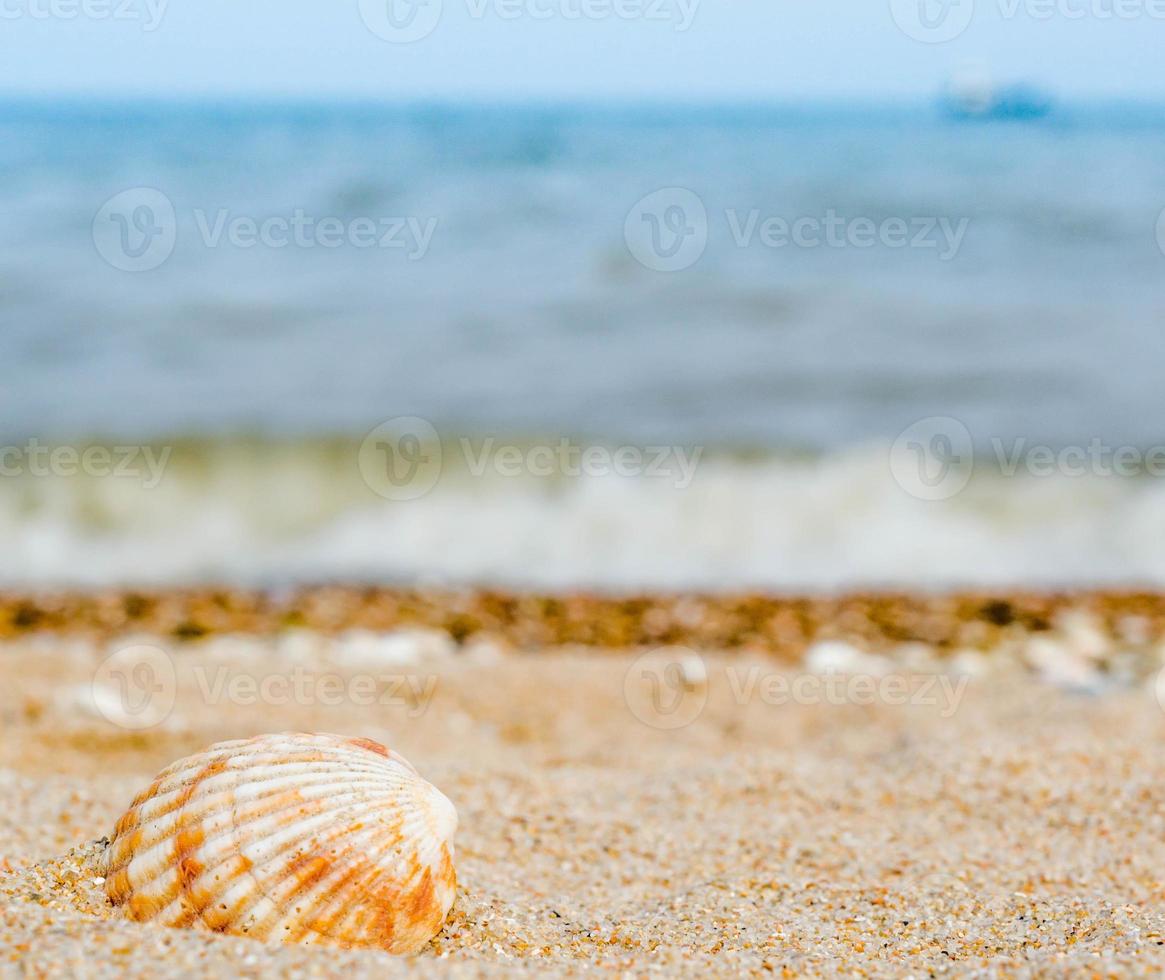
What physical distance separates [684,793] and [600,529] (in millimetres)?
4550

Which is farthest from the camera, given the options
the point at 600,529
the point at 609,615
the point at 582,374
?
the point at 582,374

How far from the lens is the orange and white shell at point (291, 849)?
6.05ft

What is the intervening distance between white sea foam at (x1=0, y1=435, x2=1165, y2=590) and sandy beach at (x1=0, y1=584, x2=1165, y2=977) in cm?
142

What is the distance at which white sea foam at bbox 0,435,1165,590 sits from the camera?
712 cm

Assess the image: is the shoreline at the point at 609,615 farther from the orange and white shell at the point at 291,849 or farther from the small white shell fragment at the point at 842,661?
the orange and white shell at the point at 291,849

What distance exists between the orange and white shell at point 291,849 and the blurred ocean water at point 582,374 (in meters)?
5.02

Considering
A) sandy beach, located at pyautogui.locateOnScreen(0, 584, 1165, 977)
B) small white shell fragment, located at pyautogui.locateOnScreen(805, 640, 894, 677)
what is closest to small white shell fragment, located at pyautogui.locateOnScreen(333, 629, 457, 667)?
sandy beach, located at pyautogui.locateOnScreen(0, 584, 1165, 977)

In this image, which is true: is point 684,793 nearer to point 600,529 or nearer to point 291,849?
point 291,849

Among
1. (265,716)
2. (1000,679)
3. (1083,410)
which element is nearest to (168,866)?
(265,716)

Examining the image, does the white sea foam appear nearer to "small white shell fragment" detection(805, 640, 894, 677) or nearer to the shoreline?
the shoreline

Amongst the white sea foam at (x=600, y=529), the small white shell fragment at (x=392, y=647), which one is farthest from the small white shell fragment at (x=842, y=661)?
the small white shell fragment at (x=392, y=647)

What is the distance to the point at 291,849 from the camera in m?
1.87

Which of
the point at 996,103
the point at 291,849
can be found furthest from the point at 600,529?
the point at 996,103

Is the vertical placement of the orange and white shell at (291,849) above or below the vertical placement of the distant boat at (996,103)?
below
